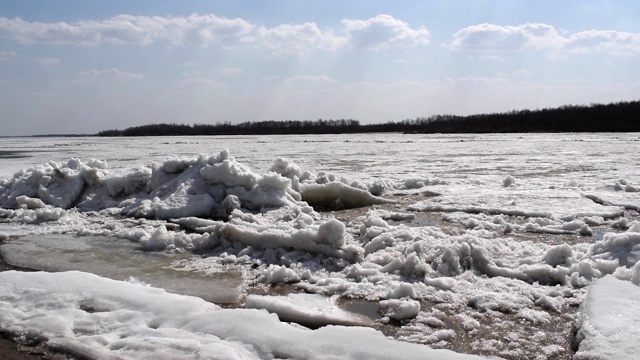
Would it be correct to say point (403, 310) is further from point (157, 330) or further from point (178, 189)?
point (178, 189)

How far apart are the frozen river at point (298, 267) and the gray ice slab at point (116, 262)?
0.03 meters

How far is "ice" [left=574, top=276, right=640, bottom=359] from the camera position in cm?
301

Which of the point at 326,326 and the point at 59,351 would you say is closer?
the point at 59,351

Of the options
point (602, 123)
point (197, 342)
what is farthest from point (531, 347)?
point (602, 123)

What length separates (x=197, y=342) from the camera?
3156 millimetres

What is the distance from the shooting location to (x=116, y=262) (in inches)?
217

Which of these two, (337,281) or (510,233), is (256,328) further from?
(510,233)

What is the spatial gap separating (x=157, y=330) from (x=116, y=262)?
2.42m

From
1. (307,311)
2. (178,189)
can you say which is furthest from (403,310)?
(178,189)

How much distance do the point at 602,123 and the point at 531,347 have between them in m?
71.4

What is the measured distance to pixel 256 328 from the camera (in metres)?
3.34

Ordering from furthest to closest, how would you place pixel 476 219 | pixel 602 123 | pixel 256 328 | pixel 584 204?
pixel 602 123 → pixel 584 204 → pixel 476 219 → pixel 256 328

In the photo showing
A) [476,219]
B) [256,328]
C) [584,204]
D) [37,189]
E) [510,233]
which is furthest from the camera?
[37,189]

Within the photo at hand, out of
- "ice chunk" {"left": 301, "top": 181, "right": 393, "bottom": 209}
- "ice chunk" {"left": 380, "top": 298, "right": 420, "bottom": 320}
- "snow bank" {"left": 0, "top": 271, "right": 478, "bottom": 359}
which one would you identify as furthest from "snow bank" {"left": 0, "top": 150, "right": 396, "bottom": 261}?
"ice chunk" {"left": 380, "top": 298, "right": 420, "bottom": 320}
